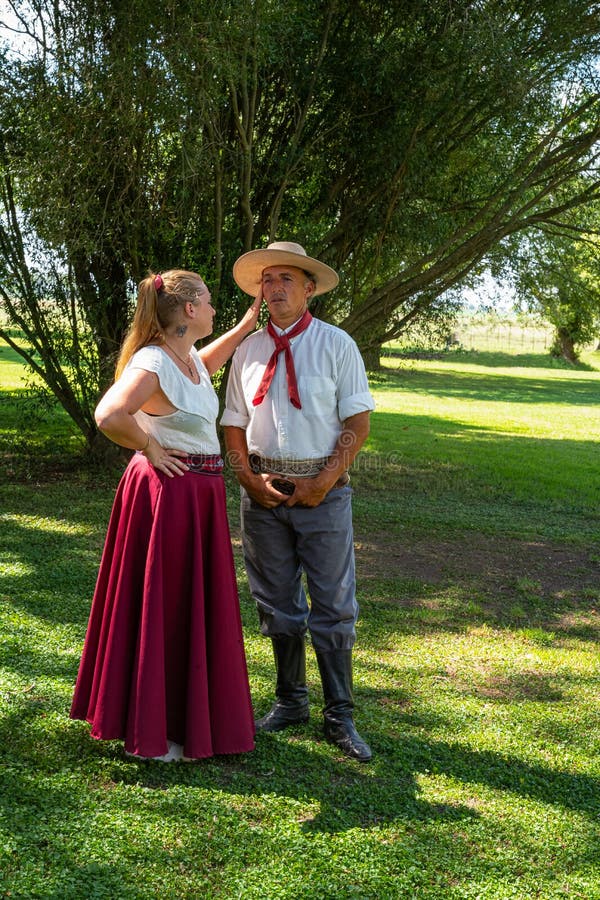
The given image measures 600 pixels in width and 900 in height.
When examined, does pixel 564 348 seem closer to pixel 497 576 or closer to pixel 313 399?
pixel 497 576

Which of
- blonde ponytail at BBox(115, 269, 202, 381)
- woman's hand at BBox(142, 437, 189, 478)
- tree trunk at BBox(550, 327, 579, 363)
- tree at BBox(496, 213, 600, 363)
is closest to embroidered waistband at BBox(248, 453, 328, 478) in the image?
woman's hand at BBox(142, 437, 189, 478)

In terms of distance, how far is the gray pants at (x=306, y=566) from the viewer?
4230 millimetres

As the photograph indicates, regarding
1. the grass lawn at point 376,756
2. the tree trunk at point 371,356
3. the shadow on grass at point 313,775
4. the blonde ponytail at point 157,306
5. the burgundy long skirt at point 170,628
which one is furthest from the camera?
the tree trunk at point 371,356

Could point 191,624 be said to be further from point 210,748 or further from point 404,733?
point 404,733

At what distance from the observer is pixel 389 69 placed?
30.5ft

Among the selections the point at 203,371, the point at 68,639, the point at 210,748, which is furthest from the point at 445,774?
the point at 68,639

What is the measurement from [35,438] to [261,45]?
22.1 ft

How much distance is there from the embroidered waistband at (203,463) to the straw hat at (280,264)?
913mm

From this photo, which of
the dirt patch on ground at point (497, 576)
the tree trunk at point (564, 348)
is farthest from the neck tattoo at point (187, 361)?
the tree trunk at point (564, 348)

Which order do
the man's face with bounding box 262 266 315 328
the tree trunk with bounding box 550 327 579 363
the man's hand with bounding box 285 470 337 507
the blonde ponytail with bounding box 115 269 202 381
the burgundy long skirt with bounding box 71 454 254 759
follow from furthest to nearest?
the tree trunk with bounding box 550 327 579 363 → the man's face with bounding box 262 266 315 328 → the man's hand with bounding box 285 470 337 507 → the blonde ponytail with bounding box 115 269 202 381 → the burgundy long skirt with bounding box 71 454 254 759

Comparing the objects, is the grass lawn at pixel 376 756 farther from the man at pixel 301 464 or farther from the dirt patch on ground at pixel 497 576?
the man at pixel 301 464

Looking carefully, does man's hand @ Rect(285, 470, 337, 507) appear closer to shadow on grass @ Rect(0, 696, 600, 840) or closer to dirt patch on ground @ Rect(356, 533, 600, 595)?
shadow on grass @ Rect(0, 696, 600, 840)

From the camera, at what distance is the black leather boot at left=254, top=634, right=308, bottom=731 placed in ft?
14.6

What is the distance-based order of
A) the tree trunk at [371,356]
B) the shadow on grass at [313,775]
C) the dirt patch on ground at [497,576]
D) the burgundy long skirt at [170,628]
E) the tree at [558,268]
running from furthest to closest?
the tree at [558,268] → the tree trunk at [371,356] → the dirt patch on ground at [497,576] → the burgundy long skirt at [170,628] → the shadow on grass at [313,775]
